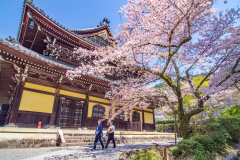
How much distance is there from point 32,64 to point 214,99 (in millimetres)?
10273

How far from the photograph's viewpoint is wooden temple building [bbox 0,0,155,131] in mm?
7096

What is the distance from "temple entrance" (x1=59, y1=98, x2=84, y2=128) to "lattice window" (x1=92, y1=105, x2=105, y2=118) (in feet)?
3.60

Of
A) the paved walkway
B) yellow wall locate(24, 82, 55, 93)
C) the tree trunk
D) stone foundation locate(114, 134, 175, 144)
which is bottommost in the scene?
stone foundation locate(114, 134, 175, 144)

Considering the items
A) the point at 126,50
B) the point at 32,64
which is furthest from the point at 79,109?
the point at 126,50

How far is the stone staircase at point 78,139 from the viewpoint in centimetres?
682

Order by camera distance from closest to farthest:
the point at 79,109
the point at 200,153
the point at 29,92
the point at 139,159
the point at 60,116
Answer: the point at 139,159
the point at 200,153
the point at 29,92
the point at 60,116
the point at 79,109

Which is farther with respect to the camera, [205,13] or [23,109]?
[23,109]

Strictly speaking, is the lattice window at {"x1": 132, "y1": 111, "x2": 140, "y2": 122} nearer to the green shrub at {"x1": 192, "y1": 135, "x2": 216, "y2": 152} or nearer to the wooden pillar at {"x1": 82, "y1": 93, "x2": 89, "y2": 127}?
the wooden pillar at {"x1": 82, "y1": 93, "x2": 89, "y2": 127}

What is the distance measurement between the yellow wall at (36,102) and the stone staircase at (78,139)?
7.93ft

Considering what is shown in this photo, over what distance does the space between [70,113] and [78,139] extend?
2590mm

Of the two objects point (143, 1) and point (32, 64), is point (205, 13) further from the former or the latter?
point (32, 64)

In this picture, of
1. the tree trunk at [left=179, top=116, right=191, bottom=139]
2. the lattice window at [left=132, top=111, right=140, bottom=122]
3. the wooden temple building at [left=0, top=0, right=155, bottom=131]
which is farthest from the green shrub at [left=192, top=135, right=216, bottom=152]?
the lattice window at [left=132, top=111, right=140, bottom=122]

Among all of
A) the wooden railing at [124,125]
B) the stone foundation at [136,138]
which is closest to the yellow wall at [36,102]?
the wooden railing at [124,125]

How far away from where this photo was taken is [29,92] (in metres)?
7.71
